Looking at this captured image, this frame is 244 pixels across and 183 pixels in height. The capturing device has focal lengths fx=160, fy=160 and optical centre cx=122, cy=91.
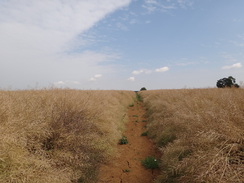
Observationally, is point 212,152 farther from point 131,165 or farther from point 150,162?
point 131,165

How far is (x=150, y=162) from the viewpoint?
185 inches

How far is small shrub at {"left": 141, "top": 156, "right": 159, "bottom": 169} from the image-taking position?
14.9 ft

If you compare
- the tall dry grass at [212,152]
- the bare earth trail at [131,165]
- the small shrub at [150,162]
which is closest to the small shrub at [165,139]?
the bare earth trail at [131,165]

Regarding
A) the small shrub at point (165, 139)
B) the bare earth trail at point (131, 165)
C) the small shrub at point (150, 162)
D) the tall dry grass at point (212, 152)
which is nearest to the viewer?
the tall dry grass at point (212, 152)

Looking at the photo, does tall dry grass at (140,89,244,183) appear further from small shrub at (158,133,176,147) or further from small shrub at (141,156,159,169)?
small shrub at (158,133,176,147)

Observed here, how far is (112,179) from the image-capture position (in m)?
3.87

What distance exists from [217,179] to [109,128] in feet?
13.6

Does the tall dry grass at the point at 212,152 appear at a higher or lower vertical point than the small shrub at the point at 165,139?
higher

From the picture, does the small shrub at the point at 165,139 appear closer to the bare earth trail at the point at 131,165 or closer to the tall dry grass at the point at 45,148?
the bare earth trail at the point at 131,165

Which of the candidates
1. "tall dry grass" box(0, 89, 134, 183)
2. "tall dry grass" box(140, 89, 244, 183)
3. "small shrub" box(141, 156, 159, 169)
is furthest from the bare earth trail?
"tall dry grass" box(140, 89, 244, 183)

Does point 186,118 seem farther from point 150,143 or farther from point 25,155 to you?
point 25,155

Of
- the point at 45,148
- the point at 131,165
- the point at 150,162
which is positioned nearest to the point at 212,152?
the point at 150,162

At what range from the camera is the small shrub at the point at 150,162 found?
179 inches

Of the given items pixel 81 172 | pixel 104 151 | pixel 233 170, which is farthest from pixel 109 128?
pixel 233 170
